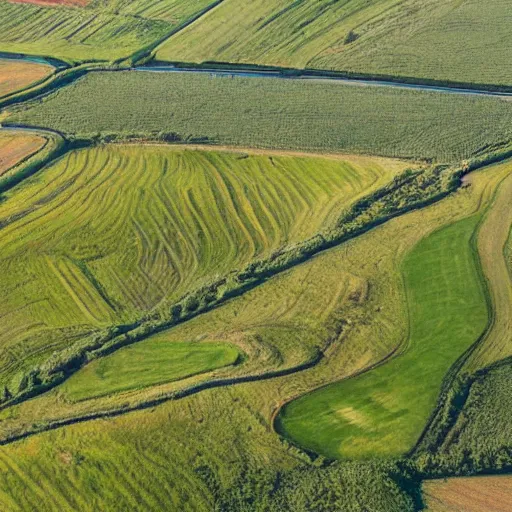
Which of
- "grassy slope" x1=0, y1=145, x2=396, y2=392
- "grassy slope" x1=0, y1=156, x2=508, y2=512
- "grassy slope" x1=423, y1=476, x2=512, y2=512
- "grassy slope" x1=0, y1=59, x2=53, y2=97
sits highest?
→ "grassy slope" x1=0, y1=59, x2=53, y2=97

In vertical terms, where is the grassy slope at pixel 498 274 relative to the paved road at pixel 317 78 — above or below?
below

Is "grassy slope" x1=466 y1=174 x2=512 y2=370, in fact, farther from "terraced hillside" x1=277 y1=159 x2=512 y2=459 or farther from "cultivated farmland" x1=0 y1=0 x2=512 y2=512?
"terraced hillside" x1=277 y1=159 x2=512 y2=459

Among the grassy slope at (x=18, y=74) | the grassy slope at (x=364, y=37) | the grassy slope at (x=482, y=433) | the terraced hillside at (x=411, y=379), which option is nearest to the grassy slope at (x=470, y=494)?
the grassy slope at (x=482, y=433)

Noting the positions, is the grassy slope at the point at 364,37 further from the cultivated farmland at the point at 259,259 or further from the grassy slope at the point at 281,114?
the grassy slope at the point at 281,114

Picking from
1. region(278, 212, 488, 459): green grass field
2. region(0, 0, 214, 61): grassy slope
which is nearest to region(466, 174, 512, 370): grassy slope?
region(278, 212, 488, 459): green grass field

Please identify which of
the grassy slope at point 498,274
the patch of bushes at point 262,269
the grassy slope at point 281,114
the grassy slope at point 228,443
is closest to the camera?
the grassy slope at point 228,443

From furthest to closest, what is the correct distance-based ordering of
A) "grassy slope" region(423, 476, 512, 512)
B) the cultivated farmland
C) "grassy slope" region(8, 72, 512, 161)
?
"grassy slope" region(8, 72, 512, 161) < the cultivated farmland < "grassy slope" region(423, 476, 512, 512)
